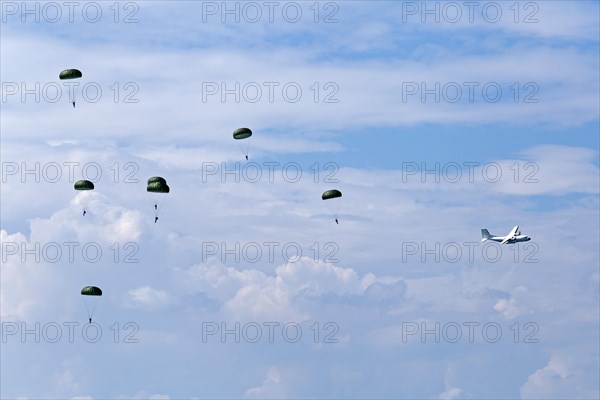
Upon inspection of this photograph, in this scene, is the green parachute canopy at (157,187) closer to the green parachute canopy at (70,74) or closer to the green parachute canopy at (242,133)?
the green parachute canopy at (242,133)

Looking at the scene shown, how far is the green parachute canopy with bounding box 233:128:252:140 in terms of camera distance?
161 meters

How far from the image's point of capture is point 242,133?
161m

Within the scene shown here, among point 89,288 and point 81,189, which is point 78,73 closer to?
point 81,189

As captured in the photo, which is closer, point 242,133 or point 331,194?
point 242,133

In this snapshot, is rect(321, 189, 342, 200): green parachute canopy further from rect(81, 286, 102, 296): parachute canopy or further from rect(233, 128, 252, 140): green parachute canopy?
rect(81, 286, 102, 296): parachute canopy

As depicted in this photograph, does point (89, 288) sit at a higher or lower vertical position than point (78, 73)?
lower

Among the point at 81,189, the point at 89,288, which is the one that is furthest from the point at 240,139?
the point at 89,288

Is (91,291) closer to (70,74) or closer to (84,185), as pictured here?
(84,185)

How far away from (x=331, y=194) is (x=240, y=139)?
67.3ft

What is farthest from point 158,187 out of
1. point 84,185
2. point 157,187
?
point 84,185

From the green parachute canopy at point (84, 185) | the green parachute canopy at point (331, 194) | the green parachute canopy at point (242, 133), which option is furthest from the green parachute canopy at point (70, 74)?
the green parachute canopy at point (331, 194)

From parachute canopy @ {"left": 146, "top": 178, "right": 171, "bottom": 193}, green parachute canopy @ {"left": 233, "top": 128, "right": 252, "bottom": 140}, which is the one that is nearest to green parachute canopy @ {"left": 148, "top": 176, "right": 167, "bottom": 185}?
parachute canopy @ {"left": 146, "top": 178, "right": 171, "bottom": 193}

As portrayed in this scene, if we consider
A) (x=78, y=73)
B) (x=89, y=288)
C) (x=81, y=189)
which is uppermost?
(x=78, y=73)

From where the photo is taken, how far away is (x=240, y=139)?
159m
